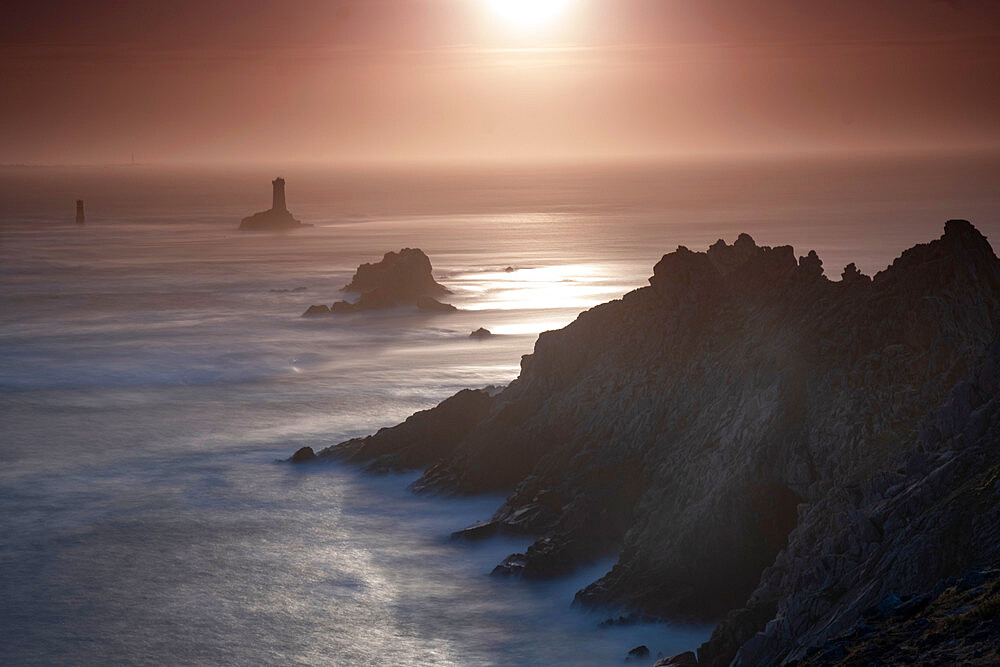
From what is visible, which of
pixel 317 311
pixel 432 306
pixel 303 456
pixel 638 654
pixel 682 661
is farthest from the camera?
pixel 432 306

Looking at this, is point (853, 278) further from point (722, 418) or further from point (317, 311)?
point (317, 311)

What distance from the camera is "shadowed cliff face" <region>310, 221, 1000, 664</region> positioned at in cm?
3170

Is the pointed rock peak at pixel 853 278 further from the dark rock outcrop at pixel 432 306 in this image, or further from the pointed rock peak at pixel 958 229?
the dark rock outcrop at pixel 432 306

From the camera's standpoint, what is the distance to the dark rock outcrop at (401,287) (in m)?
104

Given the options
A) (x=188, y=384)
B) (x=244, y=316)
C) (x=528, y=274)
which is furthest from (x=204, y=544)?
(x=528, y=274)

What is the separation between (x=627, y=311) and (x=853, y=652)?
88.9 ft

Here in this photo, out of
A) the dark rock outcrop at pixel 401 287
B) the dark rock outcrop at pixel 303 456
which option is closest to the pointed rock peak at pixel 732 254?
the dark rock outcrop at pixel 303 456

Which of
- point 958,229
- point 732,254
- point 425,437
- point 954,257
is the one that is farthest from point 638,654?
point 732,254

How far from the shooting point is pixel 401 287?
107m

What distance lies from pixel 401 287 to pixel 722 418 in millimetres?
72400

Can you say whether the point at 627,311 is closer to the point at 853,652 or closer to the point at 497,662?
the point at 497,662

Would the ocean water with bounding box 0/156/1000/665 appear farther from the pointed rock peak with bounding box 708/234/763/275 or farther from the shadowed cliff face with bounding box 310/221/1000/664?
the pointed rock peak with bounding box 708/234/763/275

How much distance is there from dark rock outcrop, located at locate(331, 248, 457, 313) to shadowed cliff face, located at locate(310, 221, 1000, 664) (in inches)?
2281

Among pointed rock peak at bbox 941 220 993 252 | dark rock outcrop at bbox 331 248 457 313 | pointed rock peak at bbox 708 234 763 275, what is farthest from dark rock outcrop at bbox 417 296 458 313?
pointed rock peak at bbox 941 220 993 252
